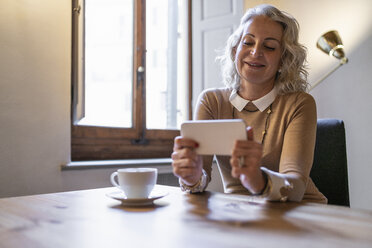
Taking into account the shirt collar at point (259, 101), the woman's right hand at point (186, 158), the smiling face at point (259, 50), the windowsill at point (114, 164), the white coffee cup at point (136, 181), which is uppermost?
the smiling face at point (259, 50)

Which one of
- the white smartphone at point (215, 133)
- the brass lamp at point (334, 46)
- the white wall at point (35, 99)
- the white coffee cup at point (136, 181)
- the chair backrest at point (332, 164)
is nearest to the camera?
the white smartphone at point (215, 133)

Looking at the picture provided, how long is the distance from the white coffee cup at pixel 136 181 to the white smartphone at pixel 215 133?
13cm

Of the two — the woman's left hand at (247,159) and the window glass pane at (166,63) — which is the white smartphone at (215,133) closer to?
the woman's left hand at (247,159)

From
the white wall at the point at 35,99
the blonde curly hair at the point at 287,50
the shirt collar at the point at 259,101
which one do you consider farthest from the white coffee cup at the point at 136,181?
the white wall at the point at 35,99

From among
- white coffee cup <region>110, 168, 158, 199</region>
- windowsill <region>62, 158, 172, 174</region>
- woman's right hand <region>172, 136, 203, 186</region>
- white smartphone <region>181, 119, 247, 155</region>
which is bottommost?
windowsill <region>62, 158, 172, 174</region>

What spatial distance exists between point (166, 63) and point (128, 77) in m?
0.47

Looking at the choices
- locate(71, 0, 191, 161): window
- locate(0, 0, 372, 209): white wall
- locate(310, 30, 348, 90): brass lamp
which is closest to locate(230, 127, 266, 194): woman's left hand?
locate(0, 0, 372, 209): white wall

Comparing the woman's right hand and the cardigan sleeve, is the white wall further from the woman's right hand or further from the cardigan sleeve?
the cardigan sleeve

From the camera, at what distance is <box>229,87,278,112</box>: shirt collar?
127 centimetres

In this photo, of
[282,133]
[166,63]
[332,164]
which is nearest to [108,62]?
[166,63]

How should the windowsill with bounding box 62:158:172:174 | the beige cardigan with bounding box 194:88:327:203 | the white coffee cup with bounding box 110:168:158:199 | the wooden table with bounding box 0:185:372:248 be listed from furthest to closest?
the windowsill with bounding box 62:158:172:174 < the beige cardigan with bounding box 194:88:327:203 < the white coffee cup with bounding box 110:168:158:199 < the wooden table with bounding box 0:185:372:248

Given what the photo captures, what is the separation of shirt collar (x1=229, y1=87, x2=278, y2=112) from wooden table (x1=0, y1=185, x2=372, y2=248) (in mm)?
499

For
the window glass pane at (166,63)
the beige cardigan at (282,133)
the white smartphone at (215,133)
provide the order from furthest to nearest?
the window glass pane at (166,63) → the beige cardigan at (282,133) → the white smartphone at (215,133)

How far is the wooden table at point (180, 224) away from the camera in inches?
20.1
